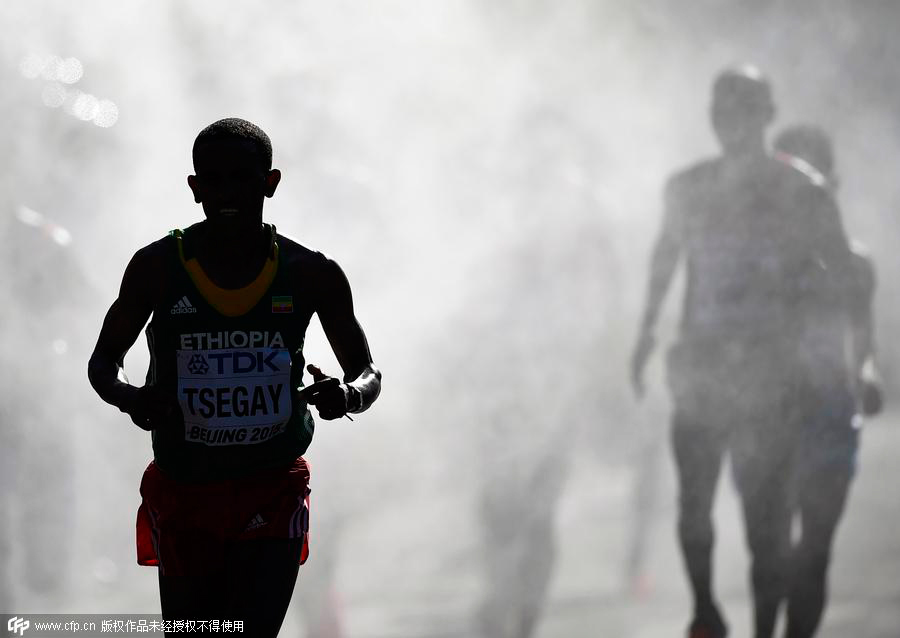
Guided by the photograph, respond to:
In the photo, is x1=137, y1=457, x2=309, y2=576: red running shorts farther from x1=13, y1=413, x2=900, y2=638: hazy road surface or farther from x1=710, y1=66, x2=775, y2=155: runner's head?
x1=13, y1=413, x2=900, y2=638: hazy road surface

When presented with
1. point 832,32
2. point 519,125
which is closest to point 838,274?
point 519,125

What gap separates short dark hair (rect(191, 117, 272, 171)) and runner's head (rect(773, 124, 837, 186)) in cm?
349

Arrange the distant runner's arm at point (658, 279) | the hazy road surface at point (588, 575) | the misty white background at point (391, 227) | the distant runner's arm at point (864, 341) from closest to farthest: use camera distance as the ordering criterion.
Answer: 1. the distant runner's arm at point (864, 341)
2. the distant runner's arm at point (658, 279)
3. the hazy road surface at point (588, 575)
4. the misty white background at point (391, 227)

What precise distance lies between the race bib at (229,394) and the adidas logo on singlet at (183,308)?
0.23 ft

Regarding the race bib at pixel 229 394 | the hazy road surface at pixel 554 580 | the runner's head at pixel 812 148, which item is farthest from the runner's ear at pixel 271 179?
the hazy road surface at pixel 554 580

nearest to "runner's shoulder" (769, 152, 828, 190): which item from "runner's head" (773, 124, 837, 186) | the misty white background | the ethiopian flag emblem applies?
"runner's head" (773, 124, 837, 186)

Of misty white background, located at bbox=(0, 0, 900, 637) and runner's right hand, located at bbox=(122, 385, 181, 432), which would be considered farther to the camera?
misty white background, located at bbox=(0, 0, 900, 637)

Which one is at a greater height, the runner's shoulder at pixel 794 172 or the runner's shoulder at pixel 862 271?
the runner's shoulder at pixel 794 172

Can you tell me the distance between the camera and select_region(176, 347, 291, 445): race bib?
7.75ft

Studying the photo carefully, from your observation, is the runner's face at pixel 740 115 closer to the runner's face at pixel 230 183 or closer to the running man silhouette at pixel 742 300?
the running man silhouette at pixel 742 300

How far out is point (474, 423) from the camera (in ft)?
23.9

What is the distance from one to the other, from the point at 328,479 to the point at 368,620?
0.76 meters

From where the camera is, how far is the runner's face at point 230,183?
234cm

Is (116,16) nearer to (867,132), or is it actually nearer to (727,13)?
(727,13)
